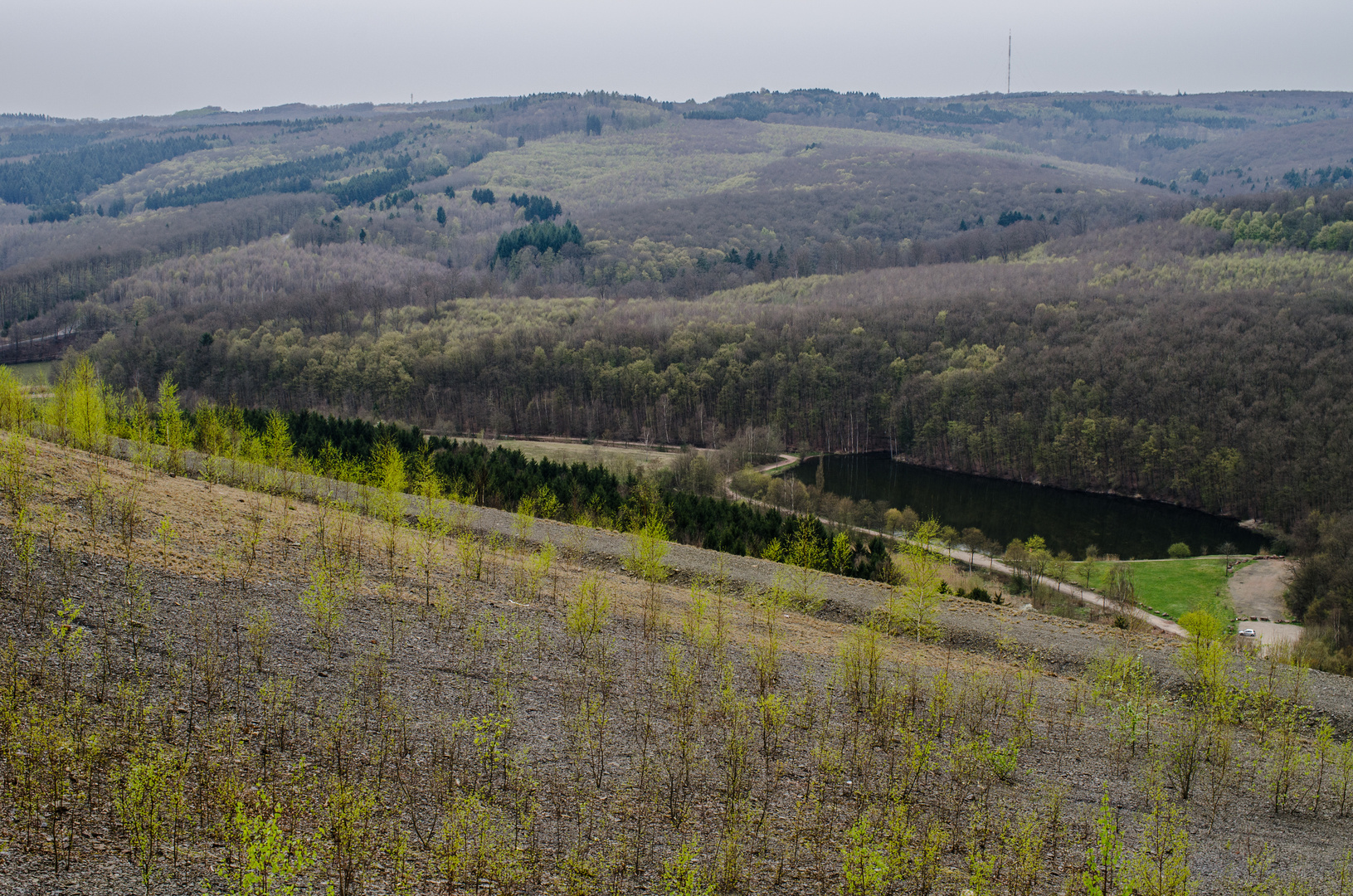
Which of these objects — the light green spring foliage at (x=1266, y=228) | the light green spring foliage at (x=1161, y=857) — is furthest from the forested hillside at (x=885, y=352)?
the light green spring foliage at (x=1161, y=857)

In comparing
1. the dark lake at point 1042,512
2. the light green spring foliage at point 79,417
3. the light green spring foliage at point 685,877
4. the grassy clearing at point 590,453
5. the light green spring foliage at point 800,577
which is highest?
the light green spring foliage at point 79,417

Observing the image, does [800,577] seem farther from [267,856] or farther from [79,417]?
[79,417]

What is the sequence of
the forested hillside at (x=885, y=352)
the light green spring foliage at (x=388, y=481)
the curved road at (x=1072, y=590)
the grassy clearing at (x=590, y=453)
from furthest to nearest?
the forested hillside at (x=885, y=352) → the grassy clearing at (x=590, y=453) → the curved road at (x=1072, y=590) → the light green spring foliage at (x=388, y=481)

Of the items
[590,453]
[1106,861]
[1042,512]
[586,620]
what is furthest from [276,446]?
[1042,512]

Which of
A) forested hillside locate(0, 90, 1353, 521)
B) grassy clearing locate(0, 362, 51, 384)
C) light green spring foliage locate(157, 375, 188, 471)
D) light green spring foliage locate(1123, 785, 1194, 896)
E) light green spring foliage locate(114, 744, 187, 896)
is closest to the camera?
light green spring foliage locate(114, 744, 187, 896)

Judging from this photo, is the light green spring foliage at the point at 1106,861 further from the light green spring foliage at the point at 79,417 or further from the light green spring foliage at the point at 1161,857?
the light green spring foliage at the point at 79,417

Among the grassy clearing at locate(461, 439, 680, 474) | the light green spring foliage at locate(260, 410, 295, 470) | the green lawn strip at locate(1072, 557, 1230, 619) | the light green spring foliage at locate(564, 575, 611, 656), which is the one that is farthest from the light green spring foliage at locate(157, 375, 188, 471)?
the green lawn strip at locate(1072, 557, 1230, 619)

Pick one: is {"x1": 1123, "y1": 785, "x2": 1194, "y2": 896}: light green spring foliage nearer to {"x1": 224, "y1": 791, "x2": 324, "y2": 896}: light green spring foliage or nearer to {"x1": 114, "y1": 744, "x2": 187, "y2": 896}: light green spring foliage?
{"x1": 224, "y1": 791, "x2": 324, "y2": 896}: light green spring foliage
